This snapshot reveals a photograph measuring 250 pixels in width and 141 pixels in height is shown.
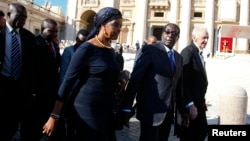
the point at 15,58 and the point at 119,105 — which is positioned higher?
the point at 15,58

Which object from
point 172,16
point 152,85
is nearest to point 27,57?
point 152,85

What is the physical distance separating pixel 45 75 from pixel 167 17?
46.5m

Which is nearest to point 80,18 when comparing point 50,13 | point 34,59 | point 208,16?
point 50,13

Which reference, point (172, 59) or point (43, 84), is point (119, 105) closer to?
point (172, 59)

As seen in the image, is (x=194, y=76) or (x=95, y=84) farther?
(x=194, y=76)

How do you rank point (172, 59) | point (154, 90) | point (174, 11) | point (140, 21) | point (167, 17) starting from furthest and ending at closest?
1. point (167, 17)
2. point (140, 21)
3. point (174, 11)
4. point (172, 59)
5. point (154, 90)

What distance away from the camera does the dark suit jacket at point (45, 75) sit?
14.1ft

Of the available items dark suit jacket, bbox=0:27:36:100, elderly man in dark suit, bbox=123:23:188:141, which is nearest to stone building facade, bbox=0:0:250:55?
dark suit jacket, bbox=0:27:36:100

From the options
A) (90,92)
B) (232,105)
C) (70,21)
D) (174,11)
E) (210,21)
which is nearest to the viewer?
(90,92)

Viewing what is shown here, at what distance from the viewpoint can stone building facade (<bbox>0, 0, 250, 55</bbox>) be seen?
45875 mm

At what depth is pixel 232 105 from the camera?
650 cm

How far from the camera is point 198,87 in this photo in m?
4.30

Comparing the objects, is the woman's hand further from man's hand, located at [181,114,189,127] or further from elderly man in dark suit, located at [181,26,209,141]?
elderly man in dark suit, located at [181,26,209,141]

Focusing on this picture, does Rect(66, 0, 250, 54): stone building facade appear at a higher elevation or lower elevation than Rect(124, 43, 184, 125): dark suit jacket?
higher
